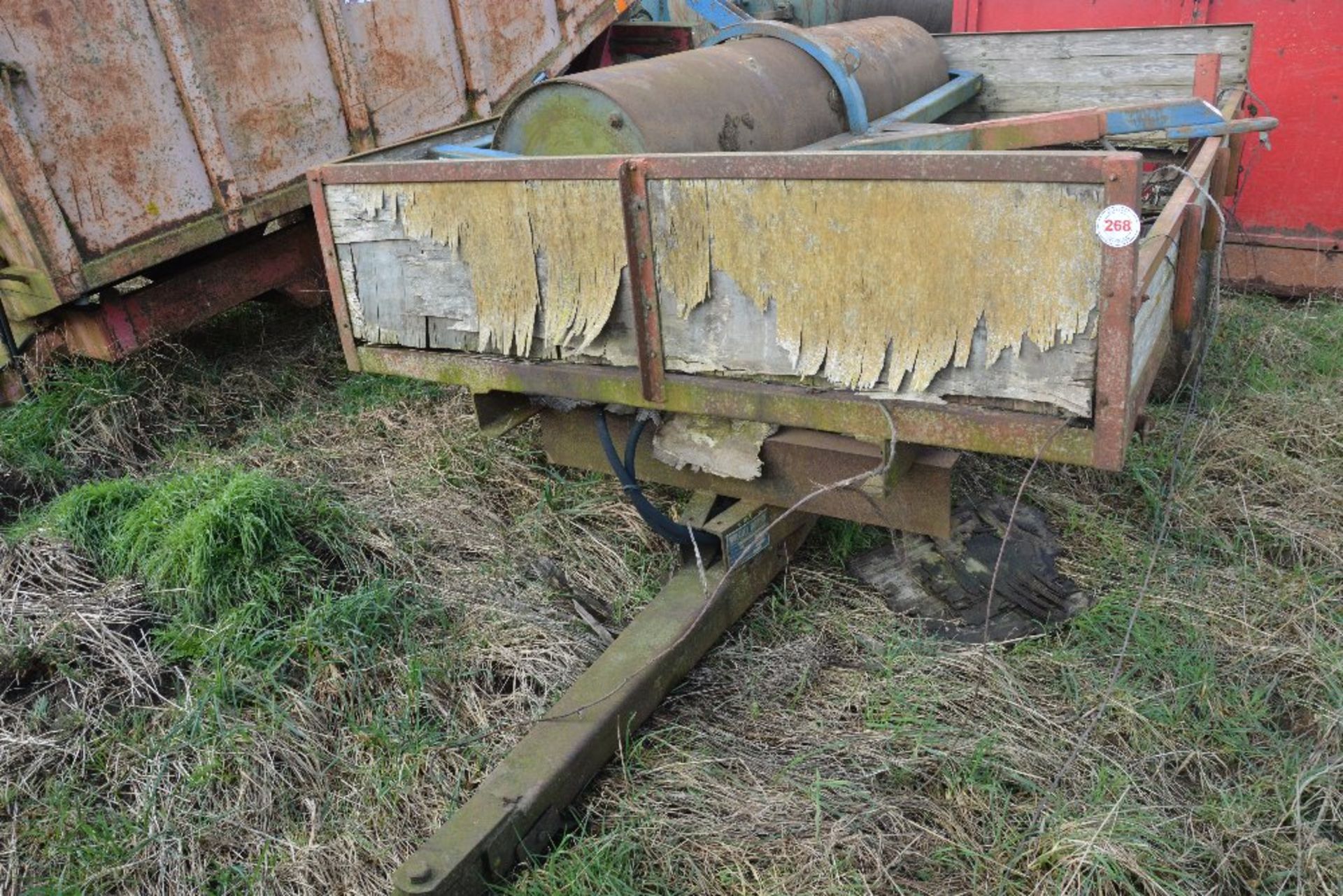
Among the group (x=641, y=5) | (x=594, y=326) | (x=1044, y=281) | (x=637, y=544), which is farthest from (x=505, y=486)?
(x=641, y=5)

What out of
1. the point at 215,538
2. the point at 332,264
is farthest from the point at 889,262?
the point at 215,538

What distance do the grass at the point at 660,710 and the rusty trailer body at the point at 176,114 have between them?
0.78 m

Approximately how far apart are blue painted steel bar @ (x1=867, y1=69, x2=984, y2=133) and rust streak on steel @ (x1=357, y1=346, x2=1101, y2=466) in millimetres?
1652

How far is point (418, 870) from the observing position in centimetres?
183

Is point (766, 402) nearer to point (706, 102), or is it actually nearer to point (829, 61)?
point (706, 102)

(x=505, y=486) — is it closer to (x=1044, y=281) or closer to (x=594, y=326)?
(x=594, y=326)

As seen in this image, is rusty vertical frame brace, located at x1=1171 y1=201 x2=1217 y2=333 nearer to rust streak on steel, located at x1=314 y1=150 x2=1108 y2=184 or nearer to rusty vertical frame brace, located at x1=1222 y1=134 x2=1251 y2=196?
rust streak on steel, located at x1=314 y1=150 x2=1108 y2=184

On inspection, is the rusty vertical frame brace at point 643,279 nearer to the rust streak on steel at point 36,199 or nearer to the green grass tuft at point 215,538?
the green grass tuft at point 215,538

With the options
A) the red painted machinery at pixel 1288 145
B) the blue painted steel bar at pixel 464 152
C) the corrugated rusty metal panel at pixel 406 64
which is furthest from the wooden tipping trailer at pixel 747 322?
the red painted machinery at pixel 1288 145

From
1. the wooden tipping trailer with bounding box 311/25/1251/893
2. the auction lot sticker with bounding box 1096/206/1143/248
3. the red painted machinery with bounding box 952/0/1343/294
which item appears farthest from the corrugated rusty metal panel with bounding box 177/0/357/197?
the red painted machinery with bounding box 952/0/1343/294

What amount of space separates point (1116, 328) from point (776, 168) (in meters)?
0.71

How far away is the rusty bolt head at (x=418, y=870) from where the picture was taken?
1820 mm

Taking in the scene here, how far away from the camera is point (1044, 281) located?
191 centimetres

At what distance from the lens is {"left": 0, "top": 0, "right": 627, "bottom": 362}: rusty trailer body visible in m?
3.44
